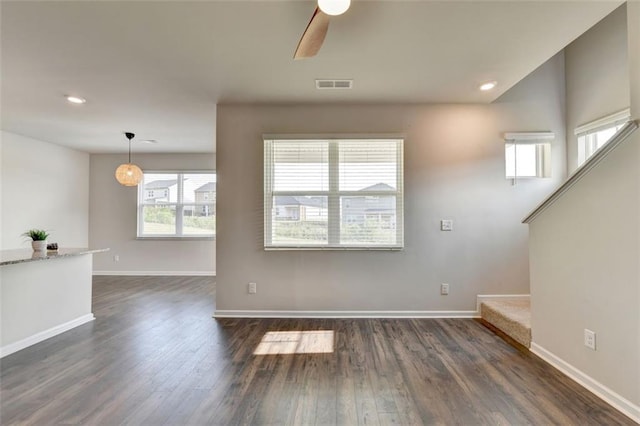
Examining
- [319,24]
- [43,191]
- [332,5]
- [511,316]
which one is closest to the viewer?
[332,5]

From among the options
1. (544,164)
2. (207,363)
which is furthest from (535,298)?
(207,363)

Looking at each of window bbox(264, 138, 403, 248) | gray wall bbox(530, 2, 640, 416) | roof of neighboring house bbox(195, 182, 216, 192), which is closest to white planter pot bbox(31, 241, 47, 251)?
window bbox(264, 138, 403, 248)

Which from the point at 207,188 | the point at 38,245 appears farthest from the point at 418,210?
the point at 207,188

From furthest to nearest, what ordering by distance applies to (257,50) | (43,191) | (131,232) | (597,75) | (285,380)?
(131,232) → (43,191) → (597,75) → (257,50) → (285,380)

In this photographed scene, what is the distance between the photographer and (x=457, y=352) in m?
2.65

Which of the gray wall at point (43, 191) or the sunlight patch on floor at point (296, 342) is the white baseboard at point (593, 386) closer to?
the sunlight patch on floor at point (296, 342)

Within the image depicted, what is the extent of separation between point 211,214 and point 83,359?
3997mm

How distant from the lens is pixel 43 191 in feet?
17.6

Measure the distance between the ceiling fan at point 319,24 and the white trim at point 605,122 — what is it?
3.32 metres

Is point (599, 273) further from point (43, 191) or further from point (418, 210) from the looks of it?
point (43, 191)

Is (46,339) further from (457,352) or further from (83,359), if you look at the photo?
(457,352)

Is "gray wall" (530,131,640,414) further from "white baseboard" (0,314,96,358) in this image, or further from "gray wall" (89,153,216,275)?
"gray wall" (89,153,216,275)

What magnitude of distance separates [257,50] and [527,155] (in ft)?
11.1

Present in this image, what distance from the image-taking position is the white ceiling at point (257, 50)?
1993mm
